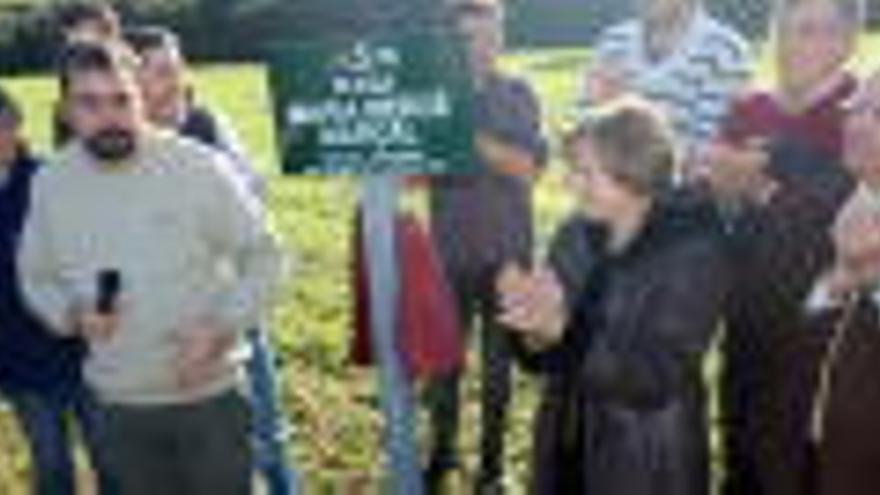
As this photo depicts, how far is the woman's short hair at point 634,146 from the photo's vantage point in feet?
19.0

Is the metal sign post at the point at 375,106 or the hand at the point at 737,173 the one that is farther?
the hand at the point at 737,173

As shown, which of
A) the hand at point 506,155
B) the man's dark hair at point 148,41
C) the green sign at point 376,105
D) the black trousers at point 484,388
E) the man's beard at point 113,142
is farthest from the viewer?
the black trousers at point 484,388

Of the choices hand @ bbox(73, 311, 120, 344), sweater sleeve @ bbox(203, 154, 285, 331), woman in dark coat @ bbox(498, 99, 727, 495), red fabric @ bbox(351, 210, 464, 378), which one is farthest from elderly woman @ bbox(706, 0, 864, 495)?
hand @ bbox(73, 311, 120, 344)

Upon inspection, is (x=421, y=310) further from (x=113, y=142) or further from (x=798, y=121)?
(x=798, y=121)

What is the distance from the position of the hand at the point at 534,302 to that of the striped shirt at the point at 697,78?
70.0 inches

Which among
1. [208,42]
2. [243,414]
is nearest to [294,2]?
[208,42]

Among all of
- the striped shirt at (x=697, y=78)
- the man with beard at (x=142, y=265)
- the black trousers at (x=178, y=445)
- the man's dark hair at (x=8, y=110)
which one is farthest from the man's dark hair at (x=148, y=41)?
the striped shirt at (x=697, y=78)

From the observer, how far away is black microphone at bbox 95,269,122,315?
21.1 feet

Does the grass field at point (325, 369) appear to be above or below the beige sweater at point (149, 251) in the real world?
below

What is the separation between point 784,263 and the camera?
21.7 feet

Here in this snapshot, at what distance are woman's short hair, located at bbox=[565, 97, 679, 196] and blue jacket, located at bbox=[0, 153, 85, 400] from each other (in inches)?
94.7

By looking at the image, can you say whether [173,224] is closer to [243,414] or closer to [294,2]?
[243,414]

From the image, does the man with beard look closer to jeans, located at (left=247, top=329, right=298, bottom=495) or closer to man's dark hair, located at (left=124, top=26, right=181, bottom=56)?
man's dark hair, located at (left=124, top=26, right=181, bottom=56)

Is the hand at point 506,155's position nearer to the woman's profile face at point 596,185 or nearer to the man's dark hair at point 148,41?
the man's dark hair at point 148,41
